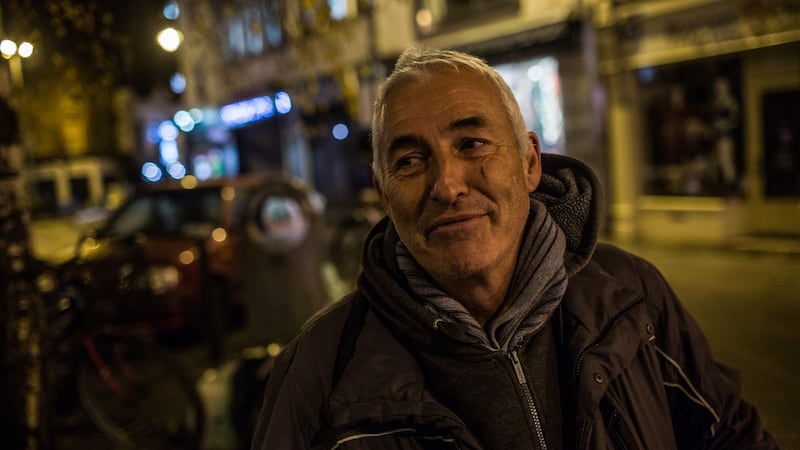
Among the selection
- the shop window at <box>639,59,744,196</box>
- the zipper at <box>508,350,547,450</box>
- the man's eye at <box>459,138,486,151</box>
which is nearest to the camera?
the zipper at <box>508,350,547,450</box>

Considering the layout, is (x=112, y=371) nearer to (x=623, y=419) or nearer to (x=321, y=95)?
(x=623, y=419)

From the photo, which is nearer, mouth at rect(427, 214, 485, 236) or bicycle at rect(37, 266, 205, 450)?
mouth at rect(427, 214, 485, 236)

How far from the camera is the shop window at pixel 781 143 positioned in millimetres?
9680

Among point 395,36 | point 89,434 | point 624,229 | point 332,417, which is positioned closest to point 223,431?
point 89,434

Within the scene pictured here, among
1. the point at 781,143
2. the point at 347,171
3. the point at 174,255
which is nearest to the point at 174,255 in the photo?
the point at 174,255

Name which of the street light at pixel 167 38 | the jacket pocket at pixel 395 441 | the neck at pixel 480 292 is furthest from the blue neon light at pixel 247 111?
the jacket pocket at pixel 395 441

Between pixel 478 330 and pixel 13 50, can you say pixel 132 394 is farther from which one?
pixel 478 330

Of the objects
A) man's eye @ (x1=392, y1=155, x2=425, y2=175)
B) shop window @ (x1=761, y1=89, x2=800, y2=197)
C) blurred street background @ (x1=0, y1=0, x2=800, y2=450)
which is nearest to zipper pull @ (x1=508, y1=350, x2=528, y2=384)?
man's eye @ (x1=392, y1=155, x2=425, y2=175)

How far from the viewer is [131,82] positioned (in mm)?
5484

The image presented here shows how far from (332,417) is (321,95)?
58.9 feet

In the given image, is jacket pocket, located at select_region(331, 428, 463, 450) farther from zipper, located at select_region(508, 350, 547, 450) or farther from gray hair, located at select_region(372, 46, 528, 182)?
gray hair, located at select_region(372, 46, 528, 182)

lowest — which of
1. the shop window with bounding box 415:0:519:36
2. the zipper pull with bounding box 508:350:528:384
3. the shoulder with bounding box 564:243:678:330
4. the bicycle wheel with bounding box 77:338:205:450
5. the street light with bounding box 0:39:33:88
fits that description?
the bicycle wheel with bounding box 77:338:205:450

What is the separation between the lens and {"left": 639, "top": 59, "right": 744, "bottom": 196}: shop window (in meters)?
10.3

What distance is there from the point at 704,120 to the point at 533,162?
9977 millimetres
